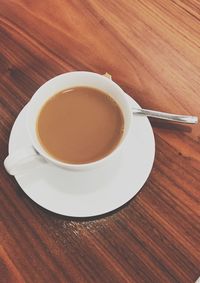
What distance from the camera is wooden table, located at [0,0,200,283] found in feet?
2.48

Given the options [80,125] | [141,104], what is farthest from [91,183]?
[141,104]

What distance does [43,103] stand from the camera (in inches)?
32.3

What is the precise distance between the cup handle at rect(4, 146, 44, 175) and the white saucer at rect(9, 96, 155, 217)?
0.03 meters

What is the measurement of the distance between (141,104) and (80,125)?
18cm

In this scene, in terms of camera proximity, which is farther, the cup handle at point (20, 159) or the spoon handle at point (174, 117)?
the spoon handle at point (174, 117)

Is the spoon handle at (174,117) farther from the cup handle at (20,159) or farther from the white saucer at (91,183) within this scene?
the cup handle at (20,159)

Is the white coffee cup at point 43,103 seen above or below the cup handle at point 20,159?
above

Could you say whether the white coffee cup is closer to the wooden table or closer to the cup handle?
the cup handle

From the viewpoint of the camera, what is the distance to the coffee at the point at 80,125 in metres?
0.77

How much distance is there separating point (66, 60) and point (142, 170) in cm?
34

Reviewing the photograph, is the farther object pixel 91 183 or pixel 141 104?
pixel 141 104

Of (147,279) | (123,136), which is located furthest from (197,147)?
(147,279)

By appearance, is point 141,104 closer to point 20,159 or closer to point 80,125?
point 80,125

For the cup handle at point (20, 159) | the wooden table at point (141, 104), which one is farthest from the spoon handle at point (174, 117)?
the cup handle at point (20, 159)
